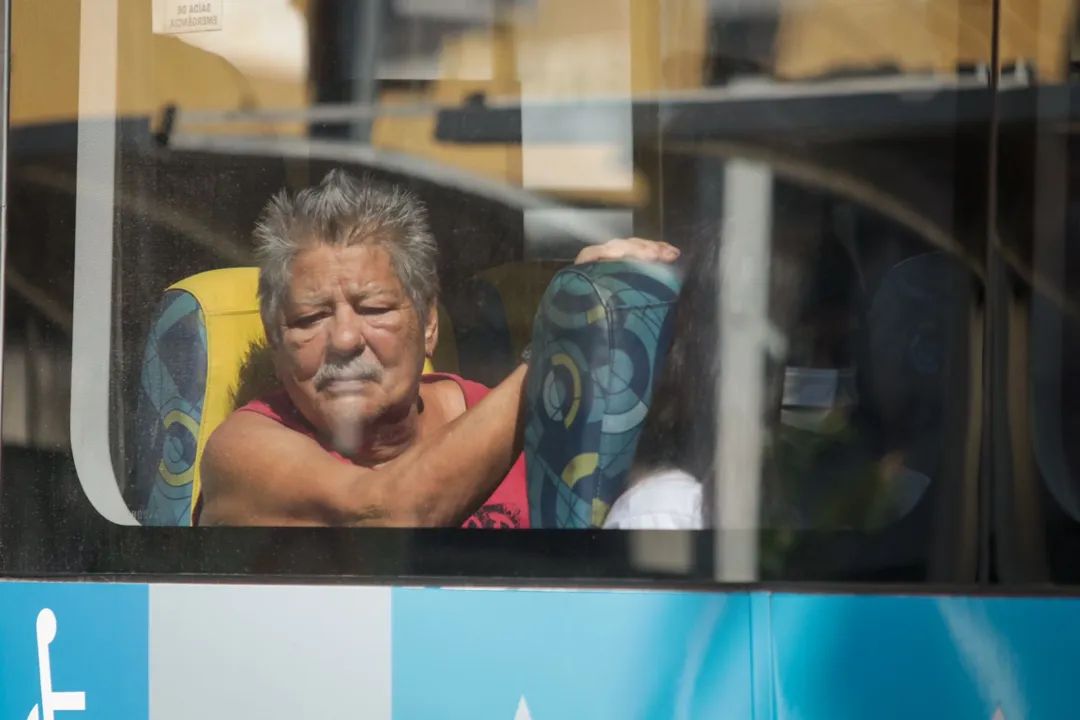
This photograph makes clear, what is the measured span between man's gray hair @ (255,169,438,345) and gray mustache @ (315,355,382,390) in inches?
4.4

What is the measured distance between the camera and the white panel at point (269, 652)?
2.03 m

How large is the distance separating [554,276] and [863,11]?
2.21 ft

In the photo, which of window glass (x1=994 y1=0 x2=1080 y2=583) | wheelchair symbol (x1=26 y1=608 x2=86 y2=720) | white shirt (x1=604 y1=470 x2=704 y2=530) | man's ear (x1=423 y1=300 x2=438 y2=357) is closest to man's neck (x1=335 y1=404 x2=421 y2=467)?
man's ear (x1=423 y1=300 x2=438 y2=357)

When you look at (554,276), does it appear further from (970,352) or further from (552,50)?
(970,352)

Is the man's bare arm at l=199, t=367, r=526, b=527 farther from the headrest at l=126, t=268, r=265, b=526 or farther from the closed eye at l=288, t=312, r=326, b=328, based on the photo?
the closed eye at l=288, t=312, r=326, b=328

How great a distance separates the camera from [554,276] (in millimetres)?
2018

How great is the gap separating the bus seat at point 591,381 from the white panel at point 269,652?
1.21 feet

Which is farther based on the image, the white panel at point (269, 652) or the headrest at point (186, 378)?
the headrest at point (186, 378)

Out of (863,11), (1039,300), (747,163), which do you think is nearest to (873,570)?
(1039,300)

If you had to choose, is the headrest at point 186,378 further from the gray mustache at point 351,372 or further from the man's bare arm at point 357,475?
the gray mustache at point 351,372

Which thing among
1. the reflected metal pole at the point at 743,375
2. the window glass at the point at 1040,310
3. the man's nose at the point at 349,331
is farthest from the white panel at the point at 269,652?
the window glass at the point at 1040,310

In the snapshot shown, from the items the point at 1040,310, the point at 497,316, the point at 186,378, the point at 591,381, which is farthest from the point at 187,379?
the point at 1040,310

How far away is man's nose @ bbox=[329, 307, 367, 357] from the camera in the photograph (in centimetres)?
206

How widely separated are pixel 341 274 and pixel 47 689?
37.5 inches
